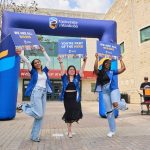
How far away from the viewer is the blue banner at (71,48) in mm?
8352

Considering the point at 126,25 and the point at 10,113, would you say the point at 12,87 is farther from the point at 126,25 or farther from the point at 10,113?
the point at 126,25

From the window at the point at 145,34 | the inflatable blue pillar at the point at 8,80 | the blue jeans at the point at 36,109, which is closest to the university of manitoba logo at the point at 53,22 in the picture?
the inflatable blue pillar at the point at 8,80

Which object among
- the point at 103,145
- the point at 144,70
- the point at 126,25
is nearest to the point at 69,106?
the point at 103,145

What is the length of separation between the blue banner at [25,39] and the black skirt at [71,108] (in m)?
1.65

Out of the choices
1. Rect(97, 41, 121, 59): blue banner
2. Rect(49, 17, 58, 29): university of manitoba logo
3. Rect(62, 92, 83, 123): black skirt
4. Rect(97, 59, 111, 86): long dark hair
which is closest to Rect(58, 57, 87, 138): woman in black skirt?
Rect(62, 92, 83, 123): black skirt

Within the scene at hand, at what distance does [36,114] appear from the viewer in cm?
649

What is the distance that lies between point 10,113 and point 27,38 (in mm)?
3493

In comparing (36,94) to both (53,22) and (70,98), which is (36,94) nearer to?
(70,98)

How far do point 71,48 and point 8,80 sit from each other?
11.0 ft

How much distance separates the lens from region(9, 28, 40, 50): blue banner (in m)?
7.95

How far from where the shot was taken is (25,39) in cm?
826

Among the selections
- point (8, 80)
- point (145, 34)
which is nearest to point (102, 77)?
point (8, 80)

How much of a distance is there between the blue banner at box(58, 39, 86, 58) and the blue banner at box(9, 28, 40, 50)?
25.1 inches

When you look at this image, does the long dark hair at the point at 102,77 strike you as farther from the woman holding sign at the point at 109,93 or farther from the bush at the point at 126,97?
the bush at the point at 126,97
